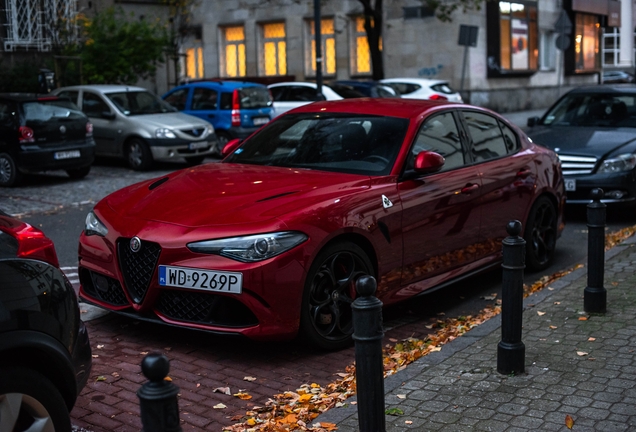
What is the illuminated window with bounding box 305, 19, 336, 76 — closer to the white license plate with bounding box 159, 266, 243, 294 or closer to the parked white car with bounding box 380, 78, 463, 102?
the parked white car with bounding box 380, 78, 463, 102

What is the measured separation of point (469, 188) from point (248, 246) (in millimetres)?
2327

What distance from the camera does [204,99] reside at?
1942 centimetres

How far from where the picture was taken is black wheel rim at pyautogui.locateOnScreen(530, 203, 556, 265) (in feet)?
26.2

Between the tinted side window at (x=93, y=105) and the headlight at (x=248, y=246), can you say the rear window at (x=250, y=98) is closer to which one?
the tinted side window at (x=93, y=105)

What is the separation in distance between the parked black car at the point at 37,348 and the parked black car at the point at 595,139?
804 centimetres

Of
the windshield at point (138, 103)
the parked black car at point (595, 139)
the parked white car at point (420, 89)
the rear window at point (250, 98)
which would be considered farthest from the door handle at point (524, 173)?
the parked white car at point (420, 89)

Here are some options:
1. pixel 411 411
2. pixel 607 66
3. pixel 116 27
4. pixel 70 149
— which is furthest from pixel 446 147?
pixel 607 66

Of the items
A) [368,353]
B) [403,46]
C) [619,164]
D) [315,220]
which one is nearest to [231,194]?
[315,220]

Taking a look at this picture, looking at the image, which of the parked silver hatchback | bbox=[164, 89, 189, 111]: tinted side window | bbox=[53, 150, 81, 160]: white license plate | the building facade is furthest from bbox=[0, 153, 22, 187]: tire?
the building facade

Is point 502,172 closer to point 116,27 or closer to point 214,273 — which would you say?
point 214,273

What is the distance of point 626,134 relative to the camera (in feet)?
37.0

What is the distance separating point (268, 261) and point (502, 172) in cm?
291

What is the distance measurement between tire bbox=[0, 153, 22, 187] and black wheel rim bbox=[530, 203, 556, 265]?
382 inches

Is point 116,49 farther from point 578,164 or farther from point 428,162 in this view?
point 428,162
